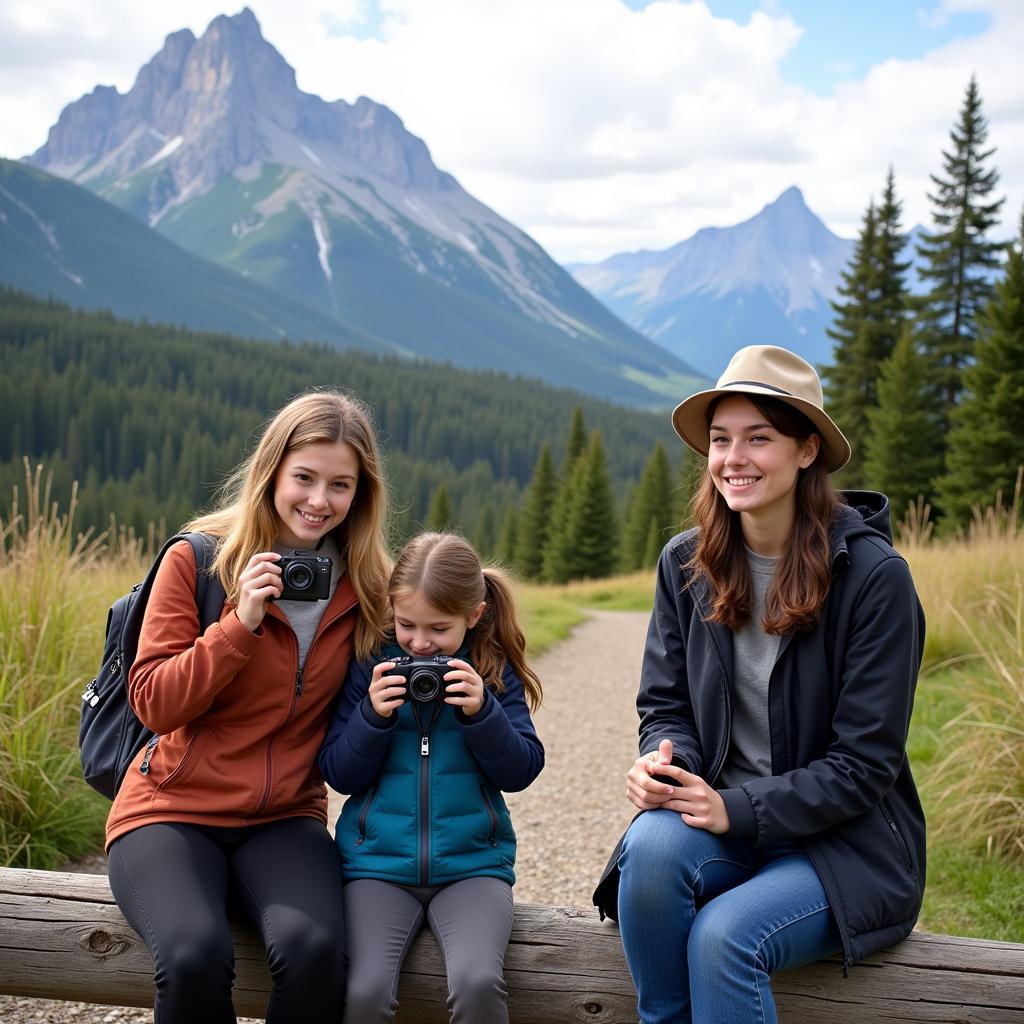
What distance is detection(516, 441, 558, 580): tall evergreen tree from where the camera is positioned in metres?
50.0

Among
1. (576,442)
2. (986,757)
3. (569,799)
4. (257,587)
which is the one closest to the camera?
(257,587)

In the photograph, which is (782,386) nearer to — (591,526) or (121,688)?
(121,688)

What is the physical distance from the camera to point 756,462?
9.30 feet

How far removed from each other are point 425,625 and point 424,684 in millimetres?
277

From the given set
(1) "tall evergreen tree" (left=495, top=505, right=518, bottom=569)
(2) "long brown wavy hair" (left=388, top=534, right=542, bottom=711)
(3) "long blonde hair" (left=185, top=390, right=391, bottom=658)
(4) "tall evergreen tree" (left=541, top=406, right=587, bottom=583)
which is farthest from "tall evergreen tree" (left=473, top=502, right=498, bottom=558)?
(2) "long brown wavy hair" (left=388, top=534, right=542, bottom=711)

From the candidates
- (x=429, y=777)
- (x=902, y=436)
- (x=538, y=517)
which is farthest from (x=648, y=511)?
(x=429, y=777)

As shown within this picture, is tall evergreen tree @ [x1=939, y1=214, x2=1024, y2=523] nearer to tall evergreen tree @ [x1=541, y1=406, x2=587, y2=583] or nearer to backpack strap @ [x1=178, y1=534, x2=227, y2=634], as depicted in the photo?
backpack strap @ [x1=178, y1=534, x2=227, y2=634]

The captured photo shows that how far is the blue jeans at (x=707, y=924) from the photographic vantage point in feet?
7.82

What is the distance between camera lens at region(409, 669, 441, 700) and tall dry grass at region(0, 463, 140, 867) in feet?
7.50

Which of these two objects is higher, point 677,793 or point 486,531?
point 486,531

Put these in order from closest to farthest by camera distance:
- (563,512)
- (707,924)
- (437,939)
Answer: (707,924)
(437,939)
(563,512)

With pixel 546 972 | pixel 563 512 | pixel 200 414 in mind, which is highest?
pixel 200 414

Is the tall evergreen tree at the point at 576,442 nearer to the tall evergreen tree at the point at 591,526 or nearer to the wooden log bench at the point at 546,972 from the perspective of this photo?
the tall evergreen tree at the point at 591,526

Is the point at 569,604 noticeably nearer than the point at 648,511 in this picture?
Yes
